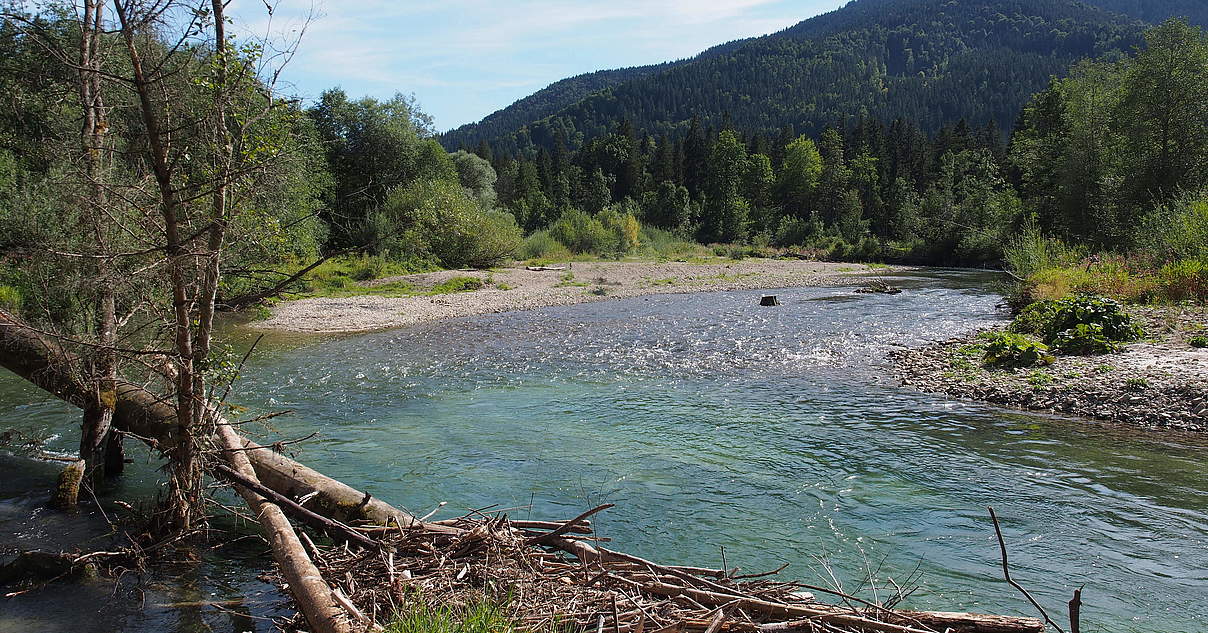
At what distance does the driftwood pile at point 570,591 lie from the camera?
3.83 metres

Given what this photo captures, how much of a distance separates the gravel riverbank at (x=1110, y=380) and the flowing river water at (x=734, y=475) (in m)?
0.67

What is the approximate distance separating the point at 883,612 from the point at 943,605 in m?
2.40

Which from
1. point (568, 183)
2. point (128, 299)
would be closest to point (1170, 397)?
point (128, 299)

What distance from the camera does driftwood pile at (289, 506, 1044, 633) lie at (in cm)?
383

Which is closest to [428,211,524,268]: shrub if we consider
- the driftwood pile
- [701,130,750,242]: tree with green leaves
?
the driftwood pile

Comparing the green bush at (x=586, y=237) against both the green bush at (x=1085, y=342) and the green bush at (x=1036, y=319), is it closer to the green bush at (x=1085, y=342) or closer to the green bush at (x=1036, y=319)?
the green bush at (x=1036, y=319)

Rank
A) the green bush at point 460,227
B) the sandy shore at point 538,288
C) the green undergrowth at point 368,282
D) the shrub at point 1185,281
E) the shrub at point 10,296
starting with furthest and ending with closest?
the green bush at point 460,227 → the green undergrowth at point 368,282 → the sandy shore at point 538,288 → the shrub at point 1185,281 → the shrub at point 10,296

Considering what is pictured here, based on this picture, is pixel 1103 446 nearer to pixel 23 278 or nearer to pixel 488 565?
pixel 488 565

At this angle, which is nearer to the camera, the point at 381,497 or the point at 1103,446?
the point at 381,497

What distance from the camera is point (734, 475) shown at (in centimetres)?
920

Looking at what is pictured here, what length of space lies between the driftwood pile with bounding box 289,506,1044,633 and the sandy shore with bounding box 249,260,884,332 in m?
19.4

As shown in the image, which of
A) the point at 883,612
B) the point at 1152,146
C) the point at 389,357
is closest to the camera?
the point at 883,612


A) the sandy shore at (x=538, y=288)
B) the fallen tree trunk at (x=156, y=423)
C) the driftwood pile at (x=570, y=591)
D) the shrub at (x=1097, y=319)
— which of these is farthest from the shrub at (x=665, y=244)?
the driftwood pile at (x=570, y=591)

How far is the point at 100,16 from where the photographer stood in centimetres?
701
